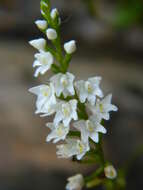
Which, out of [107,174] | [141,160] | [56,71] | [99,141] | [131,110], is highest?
[56,71]

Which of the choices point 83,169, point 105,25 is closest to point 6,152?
point 83,169

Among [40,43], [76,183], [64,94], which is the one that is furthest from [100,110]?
[76,183]

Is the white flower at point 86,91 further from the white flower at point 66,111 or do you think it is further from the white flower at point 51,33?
the white flower at point 51,33

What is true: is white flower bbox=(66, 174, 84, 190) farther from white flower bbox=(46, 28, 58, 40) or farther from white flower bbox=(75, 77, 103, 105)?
white flower bbox=(46, 28, 58, 40)

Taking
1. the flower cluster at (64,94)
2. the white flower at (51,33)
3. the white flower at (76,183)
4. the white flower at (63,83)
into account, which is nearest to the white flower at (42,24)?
the flower cluster at (64,94)

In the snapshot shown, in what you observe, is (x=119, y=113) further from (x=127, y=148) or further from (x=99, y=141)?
(x=99, y=141)

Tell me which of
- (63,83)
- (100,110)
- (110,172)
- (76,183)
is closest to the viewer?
(63,83)

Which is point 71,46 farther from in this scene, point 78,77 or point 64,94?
point 78,77
